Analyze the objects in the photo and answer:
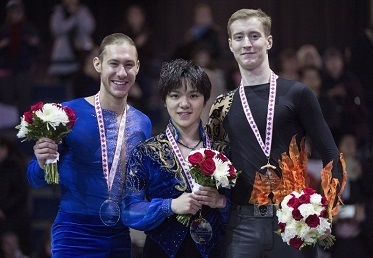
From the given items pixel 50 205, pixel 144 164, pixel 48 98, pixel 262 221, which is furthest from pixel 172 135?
pixel 48 98

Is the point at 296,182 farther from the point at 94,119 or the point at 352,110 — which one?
the point at 352,110

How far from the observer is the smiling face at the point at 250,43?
4664 mm

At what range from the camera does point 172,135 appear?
4.60 metres

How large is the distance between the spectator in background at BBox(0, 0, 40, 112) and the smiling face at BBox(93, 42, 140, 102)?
169 inches

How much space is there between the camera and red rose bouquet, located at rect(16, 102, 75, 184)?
4785 mm

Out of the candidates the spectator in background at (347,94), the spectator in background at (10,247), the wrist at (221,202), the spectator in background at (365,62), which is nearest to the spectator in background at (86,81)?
the spectator in background at (10,247)

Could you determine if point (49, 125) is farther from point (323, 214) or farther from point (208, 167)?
point (323, 214)

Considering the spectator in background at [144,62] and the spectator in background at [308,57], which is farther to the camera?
the spectator in background at [144,62]

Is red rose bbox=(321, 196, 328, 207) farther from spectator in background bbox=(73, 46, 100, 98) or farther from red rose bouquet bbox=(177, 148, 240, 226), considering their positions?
spectator in background bbox=(73, 46, 100, 98)

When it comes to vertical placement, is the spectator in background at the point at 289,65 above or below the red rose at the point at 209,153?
above

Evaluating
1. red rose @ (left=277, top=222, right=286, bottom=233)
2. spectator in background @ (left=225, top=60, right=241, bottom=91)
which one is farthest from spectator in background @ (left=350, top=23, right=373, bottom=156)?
red rose @ (left=277, top=222, right=286, bottom=233)

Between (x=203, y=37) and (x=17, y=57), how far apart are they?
71.0 inches

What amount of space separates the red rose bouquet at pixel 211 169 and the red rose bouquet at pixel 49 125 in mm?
774

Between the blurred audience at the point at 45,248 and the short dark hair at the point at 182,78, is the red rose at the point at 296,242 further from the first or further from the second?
the blurred audience at the point at 45,248
